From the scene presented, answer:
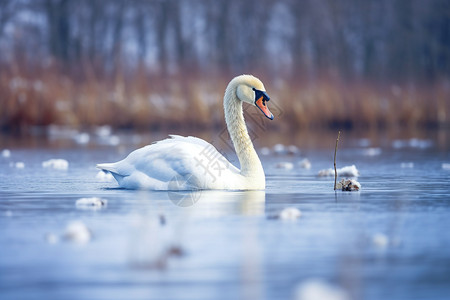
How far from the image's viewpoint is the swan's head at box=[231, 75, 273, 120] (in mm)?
10000

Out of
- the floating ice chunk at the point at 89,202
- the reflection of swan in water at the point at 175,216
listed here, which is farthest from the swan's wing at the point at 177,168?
the floating ice chunk at the point at 89,202

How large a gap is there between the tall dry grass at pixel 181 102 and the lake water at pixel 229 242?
39.7 ft

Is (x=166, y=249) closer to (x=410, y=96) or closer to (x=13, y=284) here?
(x=13, y=284)

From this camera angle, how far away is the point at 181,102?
24391 mm

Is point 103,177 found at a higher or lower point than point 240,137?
lower

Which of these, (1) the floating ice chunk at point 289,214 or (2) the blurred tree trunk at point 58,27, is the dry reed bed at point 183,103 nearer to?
(2) the blurred tree trunk at point 58,27

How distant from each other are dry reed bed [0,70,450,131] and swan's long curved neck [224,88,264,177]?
41.5ft

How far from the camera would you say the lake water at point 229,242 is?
4.76 metres

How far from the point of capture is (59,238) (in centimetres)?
619

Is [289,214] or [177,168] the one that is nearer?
[289,214]

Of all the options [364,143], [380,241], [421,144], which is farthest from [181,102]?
[380,241]

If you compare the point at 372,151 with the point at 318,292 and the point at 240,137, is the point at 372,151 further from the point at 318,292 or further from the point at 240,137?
the point at 318,292

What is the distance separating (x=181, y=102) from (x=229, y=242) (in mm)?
18497

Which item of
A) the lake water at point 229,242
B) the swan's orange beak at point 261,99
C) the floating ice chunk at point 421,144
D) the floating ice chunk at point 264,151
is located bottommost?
the lake water at point 229,242
